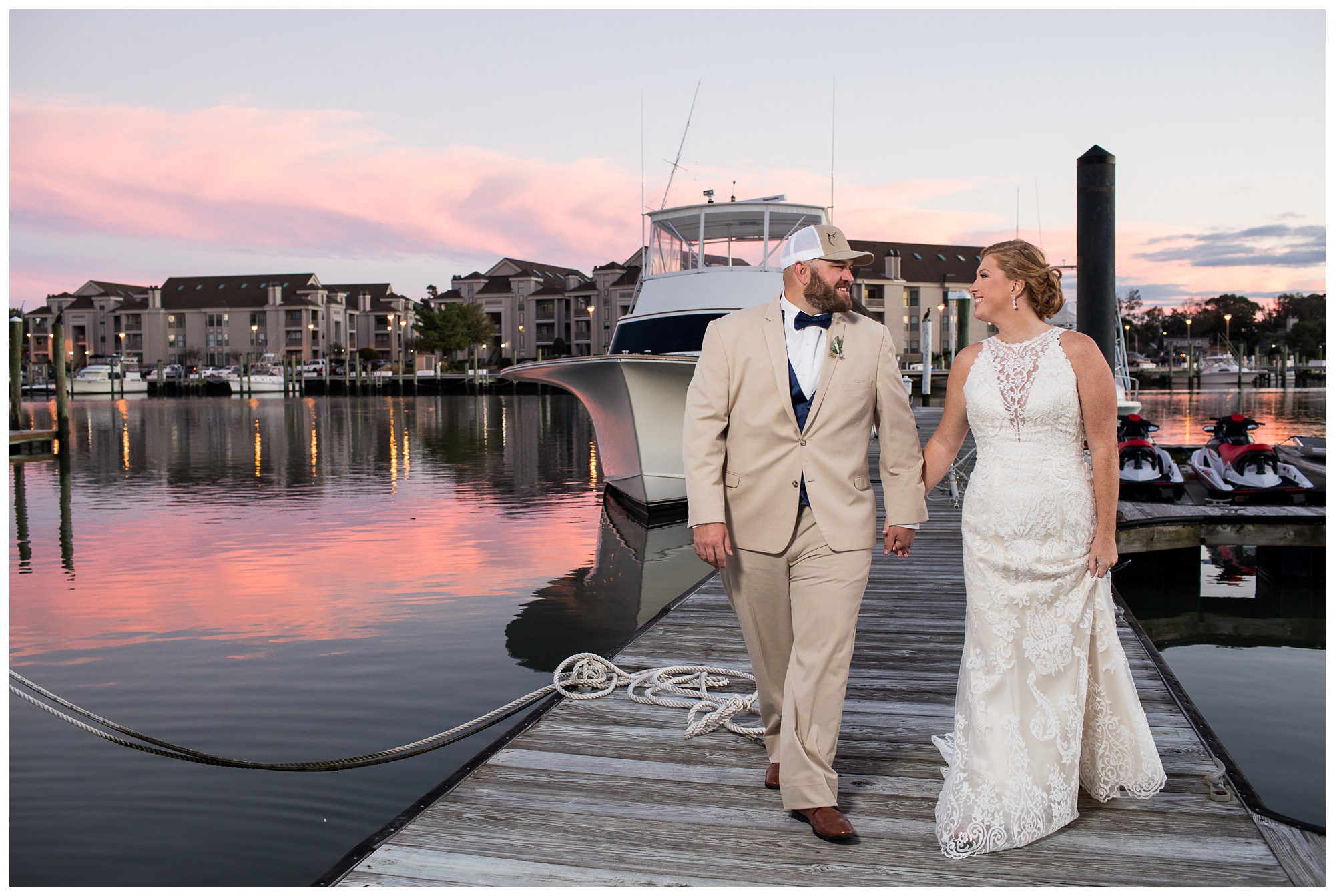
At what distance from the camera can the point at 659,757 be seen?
385cm

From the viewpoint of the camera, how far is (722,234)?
16.8 m

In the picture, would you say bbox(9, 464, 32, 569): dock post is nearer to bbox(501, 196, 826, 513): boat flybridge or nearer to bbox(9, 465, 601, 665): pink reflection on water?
bbox(9, 465, 601, 665): pink reflection on water

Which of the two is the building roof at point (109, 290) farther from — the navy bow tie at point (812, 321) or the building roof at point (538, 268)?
the navy bow tie at point (812, 321)

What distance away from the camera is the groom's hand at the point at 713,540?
Answer: 3.22 meters

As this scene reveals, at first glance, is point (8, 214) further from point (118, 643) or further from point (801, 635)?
point (118, 643)

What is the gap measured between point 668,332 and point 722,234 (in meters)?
2.38

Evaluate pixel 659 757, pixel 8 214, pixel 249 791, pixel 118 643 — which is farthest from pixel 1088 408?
pixel 118 643

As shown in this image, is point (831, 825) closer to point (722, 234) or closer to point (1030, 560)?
point (1030, 560)

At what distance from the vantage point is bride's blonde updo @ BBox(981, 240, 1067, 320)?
10.4 feet

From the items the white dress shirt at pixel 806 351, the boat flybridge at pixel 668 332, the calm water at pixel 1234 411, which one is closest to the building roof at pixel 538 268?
the calm water at pixel 1234 411

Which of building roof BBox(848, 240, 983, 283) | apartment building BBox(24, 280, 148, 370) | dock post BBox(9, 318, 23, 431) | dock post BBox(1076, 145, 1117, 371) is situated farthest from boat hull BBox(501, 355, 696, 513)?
apartment building BBox(24, 280, 148, 370)

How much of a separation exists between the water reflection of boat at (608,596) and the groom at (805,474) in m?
3.89

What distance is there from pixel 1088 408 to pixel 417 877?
2.47m

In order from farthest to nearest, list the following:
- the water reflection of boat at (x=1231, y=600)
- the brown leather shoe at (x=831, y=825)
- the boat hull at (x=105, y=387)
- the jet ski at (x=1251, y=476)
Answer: the boat hull at (x=105, y=387)
the jet ski at (x=1251, y=476)
the water reflection of boat at (x=1231, y=600)
the brown leather shoe at (x=831, y=825)
